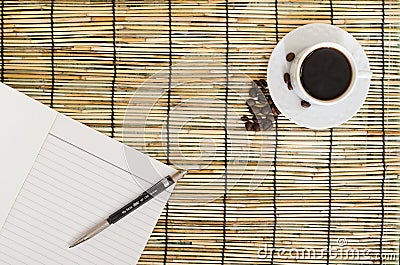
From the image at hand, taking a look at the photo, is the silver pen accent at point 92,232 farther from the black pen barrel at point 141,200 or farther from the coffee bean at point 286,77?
the coffee bean at point 286,77

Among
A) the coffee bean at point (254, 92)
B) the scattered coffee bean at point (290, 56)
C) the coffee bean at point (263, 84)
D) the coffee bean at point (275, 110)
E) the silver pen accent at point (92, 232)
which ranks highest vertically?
the scattered coffee bean at point (290, 56)

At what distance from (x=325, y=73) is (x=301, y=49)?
0.25 feet

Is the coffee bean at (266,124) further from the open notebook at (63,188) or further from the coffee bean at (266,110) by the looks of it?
the open notebook at (63,188)

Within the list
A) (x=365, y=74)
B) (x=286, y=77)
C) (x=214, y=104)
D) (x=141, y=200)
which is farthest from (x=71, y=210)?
(x=365, y=74)

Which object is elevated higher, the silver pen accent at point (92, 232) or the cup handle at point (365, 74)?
the cup handle at point (365, 74)

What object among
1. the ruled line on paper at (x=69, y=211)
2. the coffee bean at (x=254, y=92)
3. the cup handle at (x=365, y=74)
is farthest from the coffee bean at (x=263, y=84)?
the ruled line on paper at (x=69, y=211)

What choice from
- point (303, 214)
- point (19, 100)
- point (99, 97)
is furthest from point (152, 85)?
point (303, 214)

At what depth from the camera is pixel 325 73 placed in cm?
95

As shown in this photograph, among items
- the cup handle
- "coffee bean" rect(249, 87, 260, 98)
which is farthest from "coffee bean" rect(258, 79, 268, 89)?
the cup handle

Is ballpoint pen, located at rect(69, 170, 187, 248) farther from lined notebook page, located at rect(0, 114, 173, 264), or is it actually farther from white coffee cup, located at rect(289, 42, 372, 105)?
white coffee cup, located at rect(289, 42, 372, 105)

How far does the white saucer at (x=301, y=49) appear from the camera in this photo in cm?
100

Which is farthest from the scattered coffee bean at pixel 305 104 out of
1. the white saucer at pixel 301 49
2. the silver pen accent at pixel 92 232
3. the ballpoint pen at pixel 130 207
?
the silver pen accent at pixel 92 232

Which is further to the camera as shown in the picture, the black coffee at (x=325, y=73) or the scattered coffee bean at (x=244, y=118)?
the scattered coffee bean at (x=244, y=118)

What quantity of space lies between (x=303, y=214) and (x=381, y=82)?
0.91 ft
